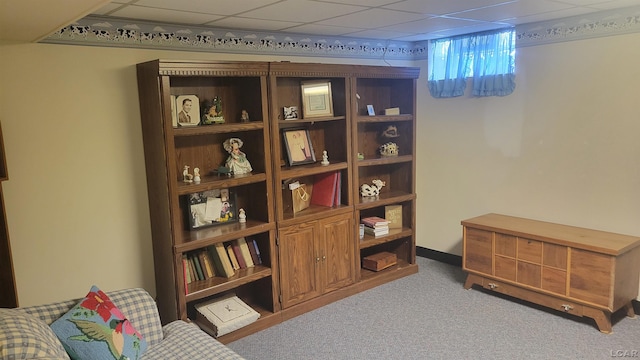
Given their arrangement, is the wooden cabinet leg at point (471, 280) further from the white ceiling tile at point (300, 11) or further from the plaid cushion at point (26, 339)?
the plaid cushion at point (26, 339)

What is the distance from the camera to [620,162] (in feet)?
11.5

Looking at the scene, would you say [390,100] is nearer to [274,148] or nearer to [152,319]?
[274,148]

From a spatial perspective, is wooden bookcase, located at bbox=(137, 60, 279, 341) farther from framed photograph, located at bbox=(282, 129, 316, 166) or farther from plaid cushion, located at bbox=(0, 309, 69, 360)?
plaid cushion, located at bbox=(0, 309, 69, 360)

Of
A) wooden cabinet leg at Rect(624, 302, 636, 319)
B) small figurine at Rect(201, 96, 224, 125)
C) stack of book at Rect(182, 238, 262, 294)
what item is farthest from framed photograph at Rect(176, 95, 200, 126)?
wooden cabinet leg at Rect(624, 302, 636, 319)

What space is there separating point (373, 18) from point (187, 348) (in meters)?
2.36

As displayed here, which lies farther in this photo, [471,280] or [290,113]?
[471,280]

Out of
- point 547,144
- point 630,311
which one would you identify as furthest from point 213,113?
point 630,311

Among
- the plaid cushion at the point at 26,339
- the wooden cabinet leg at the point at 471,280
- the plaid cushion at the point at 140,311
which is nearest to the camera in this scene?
the plaid cushion at the point at 26,339

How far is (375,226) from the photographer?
4.30m

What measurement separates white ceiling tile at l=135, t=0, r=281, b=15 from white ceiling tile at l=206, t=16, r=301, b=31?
0.28 meters

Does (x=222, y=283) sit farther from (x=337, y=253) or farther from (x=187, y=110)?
(x=187, y=110)

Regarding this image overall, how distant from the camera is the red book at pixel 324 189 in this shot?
13.0 feet

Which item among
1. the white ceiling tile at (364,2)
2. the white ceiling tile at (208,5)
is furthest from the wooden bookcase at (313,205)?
the white ceiling tile at (364,2)

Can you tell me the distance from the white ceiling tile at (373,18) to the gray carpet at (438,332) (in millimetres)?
2138
